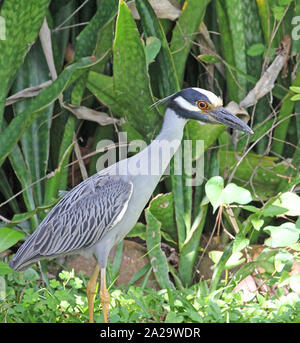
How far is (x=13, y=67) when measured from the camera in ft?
10.8

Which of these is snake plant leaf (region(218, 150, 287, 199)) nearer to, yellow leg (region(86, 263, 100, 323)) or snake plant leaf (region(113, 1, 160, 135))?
snake plant leaf (region(113, 1, 160, 135))

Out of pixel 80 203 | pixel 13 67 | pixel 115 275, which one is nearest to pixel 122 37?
pixel 13 67

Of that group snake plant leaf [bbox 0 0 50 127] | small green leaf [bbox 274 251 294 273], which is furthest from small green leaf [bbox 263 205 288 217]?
snake plant leaf [bbox 0 0 50 127]

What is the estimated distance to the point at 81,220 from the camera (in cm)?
300

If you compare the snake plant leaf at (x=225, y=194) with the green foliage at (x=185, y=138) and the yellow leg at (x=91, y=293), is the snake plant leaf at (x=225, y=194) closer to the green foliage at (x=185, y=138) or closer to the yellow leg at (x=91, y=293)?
the green foliage at (x=185, y=138)

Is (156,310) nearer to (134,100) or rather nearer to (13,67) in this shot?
(134,100)

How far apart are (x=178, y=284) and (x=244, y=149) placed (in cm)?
70

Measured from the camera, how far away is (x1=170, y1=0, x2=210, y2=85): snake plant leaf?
3.36m

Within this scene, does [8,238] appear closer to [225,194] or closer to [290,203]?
[225,194]

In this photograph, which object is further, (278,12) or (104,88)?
(104,88)

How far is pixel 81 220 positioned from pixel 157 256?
536 mm

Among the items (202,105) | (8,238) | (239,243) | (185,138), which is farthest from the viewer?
(185,138)

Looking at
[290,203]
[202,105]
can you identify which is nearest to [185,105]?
[202,105]
